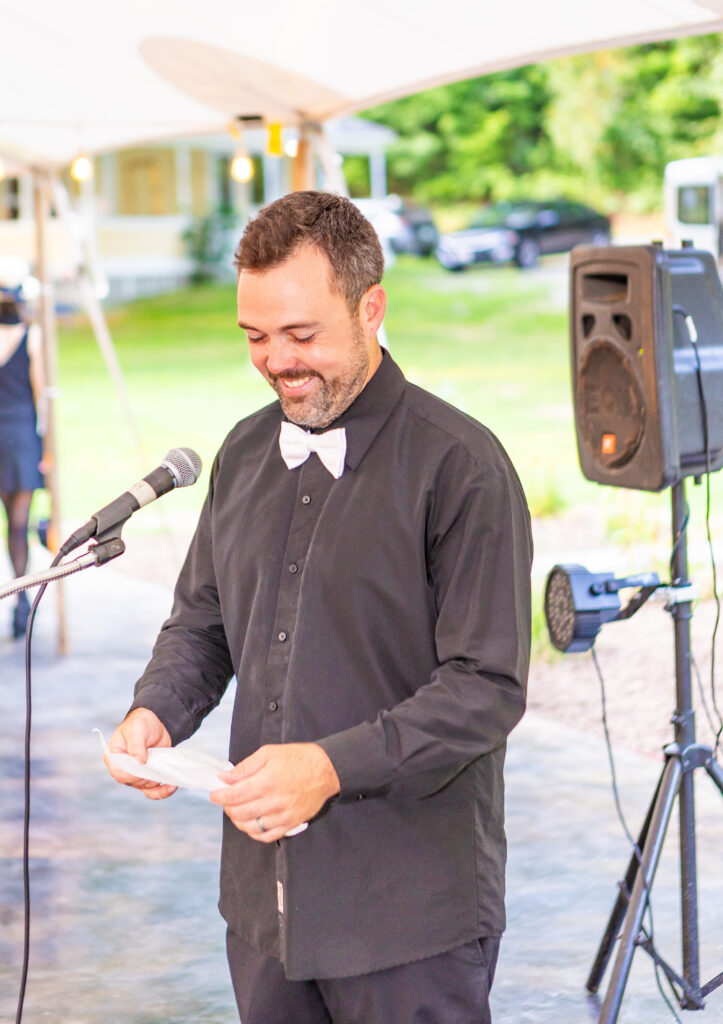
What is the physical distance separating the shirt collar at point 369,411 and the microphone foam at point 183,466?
0.73ft

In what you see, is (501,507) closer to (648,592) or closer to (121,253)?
(648,592)

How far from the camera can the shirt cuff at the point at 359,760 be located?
173 cm

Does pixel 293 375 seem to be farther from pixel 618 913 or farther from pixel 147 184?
pixel 147 184

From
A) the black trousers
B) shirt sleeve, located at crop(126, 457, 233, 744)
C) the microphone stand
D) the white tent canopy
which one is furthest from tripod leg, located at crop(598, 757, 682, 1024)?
the white tent canopy

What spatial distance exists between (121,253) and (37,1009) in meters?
23.8

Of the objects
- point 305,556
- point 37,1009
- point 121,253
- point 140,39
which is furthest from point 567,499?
point 121,253

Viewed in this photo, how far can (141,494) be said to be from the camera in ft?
6.39

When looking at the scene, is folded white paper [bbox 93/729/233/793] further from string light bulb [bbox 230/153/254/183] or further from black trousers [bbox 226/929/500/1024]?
string light bulb [bbox 230/153/254/183]

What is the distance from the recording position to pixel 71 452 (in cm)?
1509

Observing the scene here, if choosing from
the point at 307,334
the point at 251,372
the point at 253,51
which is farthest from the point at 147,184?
the point at 307,334

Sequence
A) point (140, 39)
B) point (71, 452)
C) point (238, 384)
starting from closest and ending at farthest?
point (140, 39)
point (71, 452)
point (238, 384)

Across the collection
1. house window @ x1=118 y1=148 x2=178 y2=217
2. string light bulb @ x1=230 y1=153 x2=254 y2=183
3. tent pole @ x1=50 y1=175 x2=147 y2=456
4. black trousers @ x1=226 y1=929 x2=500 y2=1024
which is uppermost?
house window @ x1=118 y1=148 x2=178 y2=217

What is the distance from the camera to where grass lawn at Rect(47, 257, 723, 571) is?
1270 cm

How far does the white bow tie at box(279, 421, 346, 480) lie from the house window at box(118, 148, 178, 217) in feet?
87.1
